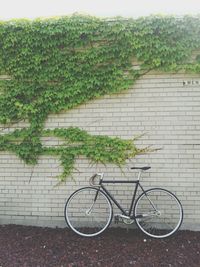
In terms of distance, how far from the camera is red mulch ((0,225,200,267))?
4664 millimetres

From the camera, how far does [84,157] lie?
582cm

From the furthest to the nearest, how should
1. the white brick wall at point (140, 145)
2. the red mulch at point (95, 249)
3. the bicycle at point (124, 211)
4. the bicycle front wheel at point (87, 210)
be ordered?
the bicycle front wheel at point (87, 210) < the white brick wall at point (140, 145) < the bicycle at point (124, 211) < the red mulch at point (95, 249)

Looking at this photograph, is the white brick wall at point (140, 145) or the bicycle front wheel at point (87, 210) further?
the bicycle front wheel at point (87, 210)

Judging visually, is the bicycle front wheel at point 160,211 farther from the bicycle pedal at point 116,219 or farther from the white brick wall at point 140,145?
the bicycle pedal at point 116,219

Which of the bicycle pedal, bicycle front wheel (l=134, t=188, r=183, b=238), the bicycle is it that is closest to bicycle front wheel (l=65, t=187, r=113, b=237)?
the bicycle

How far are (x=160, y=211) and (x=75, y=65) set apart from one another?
8.50 ft

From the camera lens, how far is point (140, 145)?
569cm

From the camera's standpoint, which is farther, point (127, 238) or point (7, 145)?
point (7, 145)

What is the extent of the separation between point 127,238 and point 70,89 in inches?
94.8

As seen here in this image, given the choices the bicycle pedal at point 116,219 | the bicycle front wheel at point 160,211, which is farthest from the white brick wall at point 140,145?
the bicycle pedal at point 116,219

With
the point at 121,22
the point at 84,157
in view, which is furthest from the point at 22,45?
the point at 84,157

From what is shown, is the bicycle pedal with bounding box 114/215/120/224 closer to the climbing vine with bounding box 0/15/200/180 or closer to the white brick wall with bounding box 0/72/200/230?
the white brick wall with bounding box 0/72/200/230

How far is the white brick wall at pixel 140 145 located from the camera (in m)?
5.59

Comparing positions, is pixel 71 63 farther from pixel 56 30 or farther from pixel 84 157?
pixel 84 157
